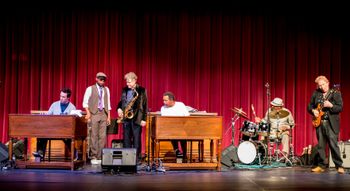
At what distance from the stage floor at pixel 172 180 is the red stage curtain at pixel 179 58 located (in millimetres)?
3241

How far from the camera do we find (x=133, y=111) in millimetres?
9836

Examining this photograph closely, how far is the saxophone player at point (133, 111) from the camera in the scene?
9.82 m

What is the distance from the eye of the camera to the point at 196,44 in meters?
13.1

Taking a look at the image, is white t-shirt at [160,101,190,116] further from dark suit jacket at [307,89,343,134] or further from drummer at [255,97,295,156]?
dark suit jacket at [307,89,343,134]

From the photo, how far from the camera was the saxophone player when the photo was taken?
9.82 metres

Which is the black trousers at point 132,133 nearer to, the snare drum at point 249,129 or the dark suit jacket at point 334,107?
the snare drum at point 249,129

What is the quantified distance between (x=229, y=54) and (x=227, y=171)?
3.98m

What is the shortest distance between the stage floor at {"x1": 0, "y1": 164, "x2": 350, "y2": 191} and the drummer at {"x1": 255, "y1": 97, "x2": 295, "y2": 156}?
1.44 metres

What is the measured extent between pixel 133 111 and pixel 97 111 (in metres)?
1.16

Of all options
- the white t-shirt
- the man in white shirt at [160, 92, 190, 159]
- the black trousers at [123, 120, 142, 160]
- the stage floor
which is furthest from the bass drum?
the black trousers at [123, 120, 142, 160]

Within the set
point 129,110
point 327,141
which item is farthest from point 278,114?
point 129,110

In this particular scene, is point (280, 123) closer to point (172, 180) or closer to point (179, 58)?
point (179, 58)

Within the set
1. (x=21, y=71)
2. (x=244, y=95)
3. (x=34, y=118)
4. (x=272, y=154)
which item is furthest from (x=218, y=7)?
(x=34, y=118)

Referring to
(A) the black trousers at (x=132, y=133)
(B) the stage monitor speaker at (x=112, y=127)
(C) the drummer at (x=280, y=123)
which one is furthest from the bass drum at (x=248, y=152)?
(B) the stage monitor speaker at (x=112, y=127)
